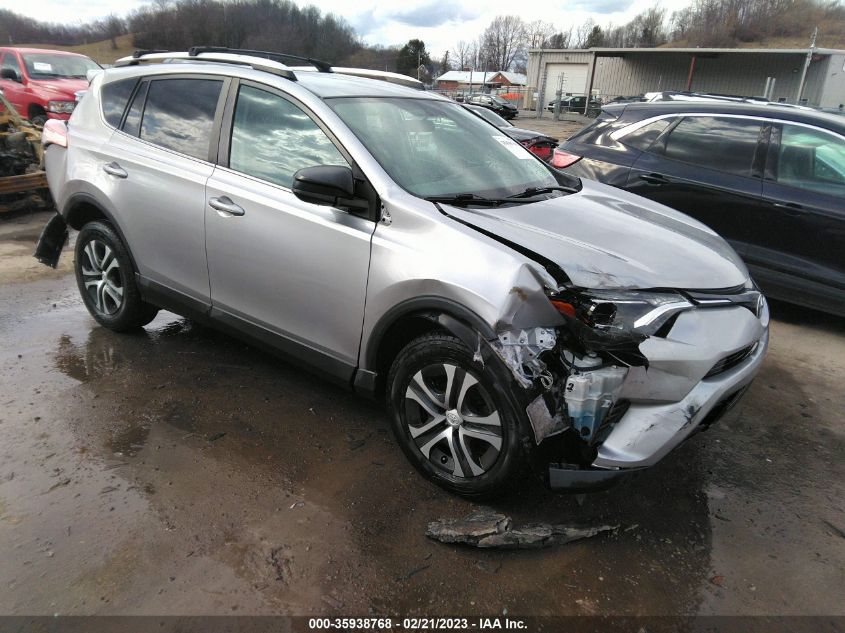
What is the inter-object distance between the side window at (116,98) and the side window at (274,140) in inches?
44.4

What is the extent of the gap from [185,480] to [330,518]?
749 millimetres

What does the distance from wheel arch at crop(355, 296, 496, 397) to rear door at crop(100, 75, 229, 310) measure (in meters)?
1.25

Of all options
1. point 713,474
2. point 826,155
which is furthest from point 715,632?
point 826,155

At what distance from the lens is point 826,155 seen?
4.71 m

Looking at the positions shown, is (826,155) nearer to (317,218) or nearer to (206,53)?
(317,218)

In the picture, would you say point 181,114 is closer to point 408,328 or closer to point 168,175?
point 168,175

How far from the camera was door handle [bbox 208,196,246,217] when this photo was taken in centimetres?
317

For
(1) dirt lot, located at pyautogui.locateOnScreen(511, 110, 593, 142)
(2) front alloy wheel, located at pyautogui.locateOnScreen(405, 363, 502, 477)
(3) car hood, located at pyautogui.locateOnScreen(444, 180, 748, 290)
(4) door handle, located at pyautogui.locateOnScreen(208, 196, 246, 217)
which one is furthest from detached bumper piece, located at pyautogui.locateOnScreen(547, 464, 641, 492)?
(1) dirt lot, located at pyautogui.locateOnScreen(511, 110, 593, 142)

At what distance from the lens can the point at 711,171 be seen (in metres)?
5.14

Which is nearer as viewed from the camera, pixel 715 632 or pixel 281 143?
pixel 715 632

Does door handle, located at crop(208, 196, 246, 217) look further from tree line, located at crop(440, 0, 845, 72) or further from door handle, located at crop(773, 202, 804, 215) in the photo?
tree line, located at crop(440, 0, 845, 72)

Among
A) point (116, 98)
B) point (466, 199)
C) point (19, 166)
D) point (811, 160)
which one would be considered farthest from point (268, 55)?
point (19, 166)

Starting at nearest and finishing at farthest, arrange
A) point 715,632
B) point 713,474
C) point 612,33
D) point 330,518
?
1. point 715,632
2. point 330,518
3. point 713,474
4. point 612,33

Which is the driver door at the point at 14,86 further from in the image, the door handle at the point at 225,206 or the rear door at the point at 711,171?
the rear door at the point at 711,171
